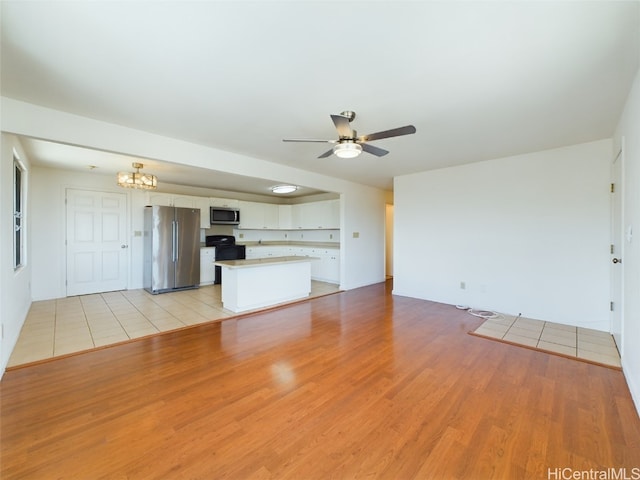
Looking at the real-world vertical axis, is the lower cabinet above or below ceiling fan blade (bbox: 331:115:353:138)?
below

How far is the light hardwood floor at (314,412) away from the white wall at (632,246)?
0.23 metres

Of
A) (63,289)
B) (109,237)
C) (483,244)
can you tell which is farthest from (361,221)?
(63,289)

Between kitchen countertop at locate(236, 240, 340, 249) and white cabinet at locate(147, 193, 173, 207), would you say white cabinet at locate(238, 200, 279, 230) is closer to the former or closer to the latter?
kitchen countertop at locate(236, 240, 340, 249)

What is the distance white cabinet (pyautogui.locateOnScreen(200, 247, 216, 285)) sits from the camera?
6266 mm

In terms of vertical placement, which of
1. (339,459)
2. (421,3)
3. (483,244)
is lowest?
(339,459)

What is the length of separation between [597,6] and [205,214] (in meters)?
6.54

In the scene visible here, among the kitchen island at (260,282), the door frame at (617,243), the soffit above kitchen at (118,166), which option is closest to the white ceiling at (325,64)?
the door frame at (617,243)

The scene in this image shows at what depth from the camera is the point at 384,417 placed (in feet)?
6.03

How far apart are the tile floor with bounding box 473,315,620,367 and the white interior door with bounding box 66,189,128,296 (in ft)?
21.8

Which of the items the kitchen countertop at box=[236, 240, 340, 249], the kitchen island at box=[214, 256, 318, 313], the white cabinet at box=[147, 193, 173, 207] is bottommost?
the kitchen island at box=[214, 256, 318, 313]

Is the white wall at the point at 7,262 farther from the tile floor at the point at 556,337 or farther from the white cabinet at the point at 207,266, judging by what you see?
the tile floor at the point at 556,337

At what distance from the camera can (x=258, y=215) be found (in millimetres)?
7395

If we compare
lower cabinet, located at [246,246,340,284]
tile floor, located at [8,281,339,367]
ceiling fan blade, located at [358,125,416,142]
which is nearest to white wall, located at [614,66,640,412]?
ceiling fan blade, located at [358,125,416,142]

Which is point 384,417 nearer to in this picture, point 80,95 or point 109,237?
point 80,95
